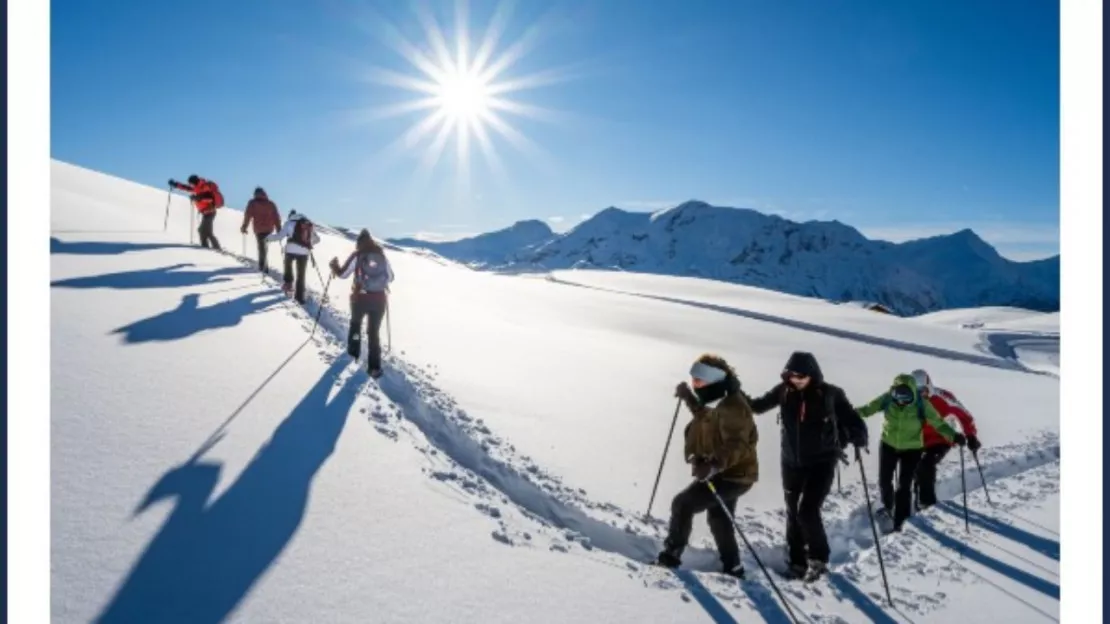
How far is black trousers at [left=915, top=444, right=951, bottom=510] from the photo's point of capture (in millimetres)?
8680

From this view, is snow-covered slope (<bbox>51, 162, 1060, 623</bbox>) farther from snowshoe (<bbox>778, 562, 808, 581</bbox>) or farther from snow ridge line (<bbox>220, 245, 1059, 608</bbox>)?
snowshoe (<bbox>778, 562, 808, 581</bbox>)

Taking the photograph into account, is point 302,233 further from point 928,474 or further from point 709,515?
point 928,474

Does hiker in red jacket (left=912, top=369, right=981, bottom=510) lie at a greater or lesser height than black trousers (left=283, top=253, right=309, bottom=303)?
lesser

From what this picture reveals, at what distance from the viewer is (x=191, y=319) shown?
8.87m

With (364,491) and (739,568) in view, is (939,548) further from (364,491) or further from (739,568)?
(364,491)

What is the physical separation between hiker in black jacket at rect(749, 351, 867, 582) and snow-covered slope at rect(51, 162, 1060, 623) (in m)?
0.44

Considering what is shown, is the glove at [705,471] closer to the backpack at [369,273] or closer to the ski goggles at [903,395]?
the ski goggles at [903,395]

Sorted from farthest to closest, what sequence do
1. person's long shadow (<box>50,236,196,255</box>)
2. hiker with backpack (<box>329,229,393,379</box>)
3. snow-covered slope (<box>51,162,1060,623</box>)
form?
person's long shadow (<box>50,236,196,255</box>)
hiker with backpack (<box>329,229,393,379</box>)
snow-covered slope (<box>51,162,1060,623</box>)

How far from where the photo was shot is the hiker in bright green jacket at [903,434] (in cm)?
805

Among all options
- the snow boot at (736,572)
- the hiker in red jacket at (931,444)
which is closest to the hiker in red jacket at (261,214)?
the snow boot at (736,572)

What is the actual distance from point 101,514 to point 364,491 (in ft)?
5.91

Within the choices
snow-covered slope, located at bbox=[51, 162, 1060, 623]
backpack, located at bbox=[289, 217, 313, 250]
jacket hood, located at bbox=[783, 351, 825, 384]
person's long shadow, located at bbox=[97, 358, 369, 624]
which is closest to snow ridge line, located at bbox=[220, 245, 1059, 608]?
snow-covered slope, located at bbox=[51, 162, 1060, 623]

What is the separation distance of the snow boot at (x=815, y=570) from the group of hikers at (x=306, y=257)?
20.5 ft
